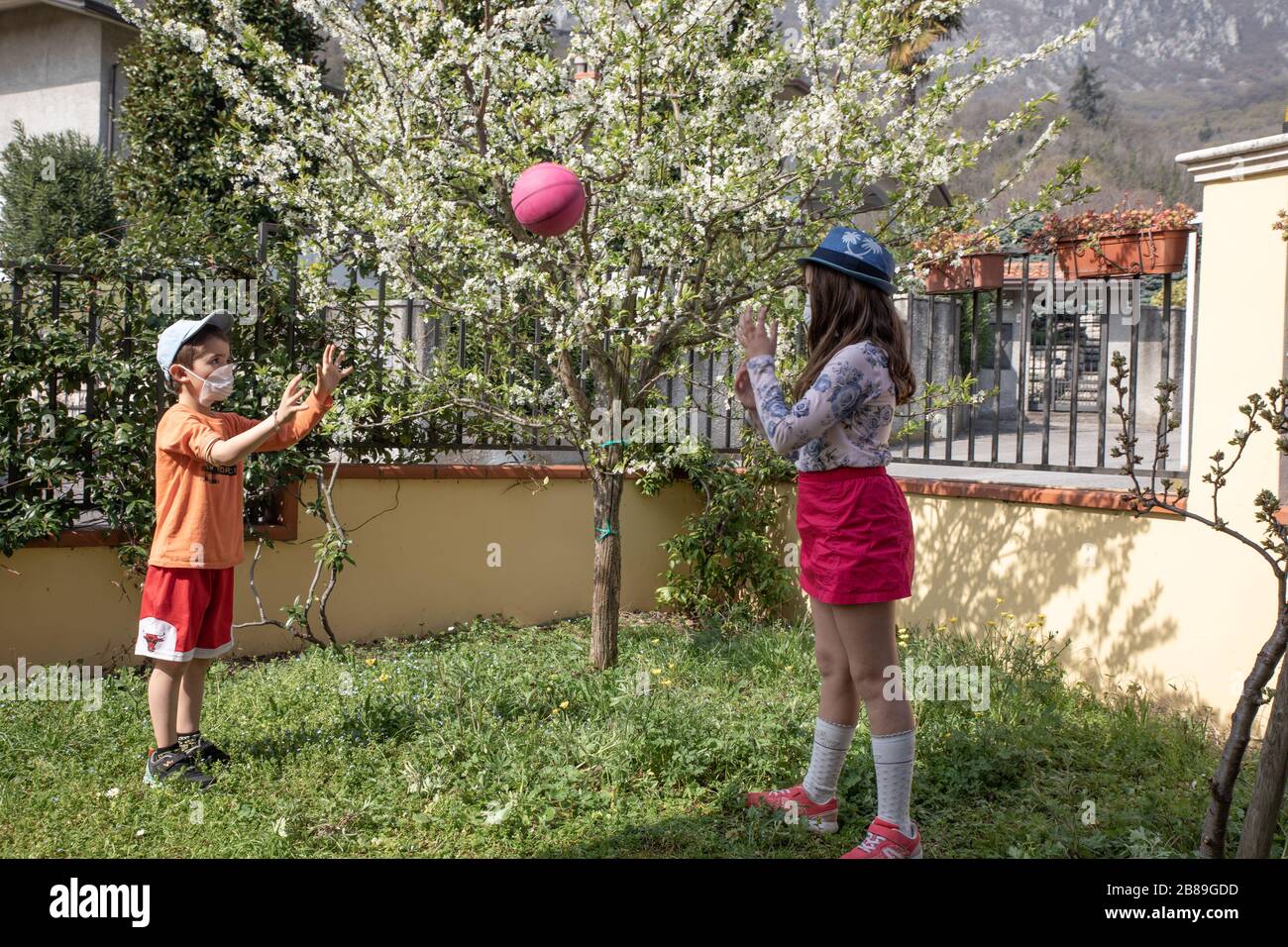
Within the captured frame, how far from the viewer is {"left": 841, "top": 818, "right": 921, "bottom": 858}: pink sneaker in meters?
3.02

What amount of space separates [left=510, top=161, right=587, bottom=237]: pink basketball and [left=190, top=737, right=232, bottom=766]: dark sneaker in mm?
Answer: 2200

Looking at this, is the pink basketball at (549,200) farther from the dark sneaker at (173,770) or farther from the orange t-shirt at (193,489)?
the dark sneaker at (173,770)

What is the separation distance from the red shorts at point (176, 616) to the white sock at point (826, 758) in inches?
82.5

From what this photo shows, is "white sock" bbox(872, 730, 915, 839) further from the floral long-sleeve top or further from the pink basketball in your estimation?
the pink basketball

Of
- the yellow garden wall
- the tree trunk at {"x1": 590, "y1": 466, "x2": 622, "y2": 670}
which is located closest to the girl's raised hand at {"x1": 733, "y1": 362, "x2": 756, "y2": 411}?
the tree trunk at {"x1": 590, "y1": 466, "x2": 622, "y2": 670}

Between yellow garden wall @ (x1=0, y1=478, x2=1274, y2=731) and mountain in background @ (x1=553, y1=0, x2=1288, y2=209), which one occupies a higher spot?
mountain in background @ (x1=553, y1=0, x2=1288, y2=209)

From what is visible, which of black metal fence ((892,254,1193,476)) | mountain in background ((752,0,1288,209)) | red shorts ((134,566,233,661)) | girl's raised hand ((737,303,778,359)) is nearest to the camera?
girl's raised hand ((737,303,778,359))

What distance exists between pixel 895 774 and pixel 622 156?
2614mm

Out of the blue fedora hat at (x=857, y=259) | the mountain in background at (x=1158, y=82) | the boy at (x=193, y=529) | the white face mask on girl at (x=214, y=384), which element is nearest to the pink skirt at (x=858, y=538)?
the blue fedora hat at (x=857, y=259)

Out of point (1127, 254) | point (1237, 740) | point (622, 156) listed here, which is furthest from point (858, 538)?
point (1127, 254)

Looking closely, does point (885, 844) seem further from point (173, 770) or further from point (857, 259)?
point (173, 770)
